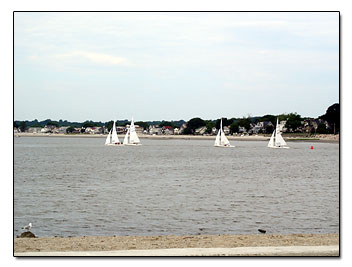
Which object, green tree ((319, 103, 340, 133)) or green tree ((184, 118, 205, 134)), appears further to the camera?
green tree ((184, 118, 205, 134))

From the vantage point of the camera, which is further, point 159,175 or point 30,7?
point 159,175

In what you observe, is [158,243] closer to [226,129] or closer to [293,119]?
[293,119]

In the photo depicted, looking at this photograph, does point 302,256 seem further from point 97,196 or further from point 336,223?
point 97,196

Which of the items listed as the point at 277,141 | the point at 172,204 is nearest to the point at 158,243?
the point at 172,204

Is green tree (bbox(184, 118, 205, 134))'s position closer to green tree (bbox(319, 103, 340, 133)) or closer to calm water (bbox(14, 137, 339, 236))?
calm water (bbox(14, 137, 339, 236))

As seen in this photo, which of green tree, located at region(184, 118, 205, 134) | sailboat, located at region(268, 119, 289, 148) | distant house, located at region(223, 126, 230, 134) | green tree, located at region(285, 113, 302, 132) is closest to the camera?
green tree, located at region(285, 113, 302, 132)

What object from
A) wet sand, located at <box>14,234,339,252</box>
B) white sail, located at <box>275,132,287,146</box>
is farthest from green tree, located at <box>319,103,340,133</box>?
white sail, located at <box>275,132,287,146</box>

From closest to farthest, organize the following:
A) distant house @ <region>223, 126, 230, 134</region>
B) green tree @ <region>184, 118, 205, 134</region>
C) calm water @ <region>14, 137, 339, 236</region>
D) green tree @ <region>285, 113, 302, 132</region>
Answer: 1. calm water @ <region>14, 137, 339, 236</region>
2. green tree @ <region>285, 113, 302, 132</region>
3. green tree @ <region>184, 118, 205, 134</region>
4. distant house @ <region>223, 126, 230, 134</region>

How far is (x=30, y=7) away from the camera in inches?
407

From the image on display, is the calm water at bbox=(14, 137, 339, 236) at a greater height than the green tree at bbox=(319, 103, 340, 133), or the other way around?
the green tree at bbox=(319, 103, 340, 133)

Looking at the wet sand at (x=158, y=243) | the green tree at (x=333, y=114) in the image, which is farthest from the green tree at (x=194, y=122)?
the wet sand at (x=158, y=243)
